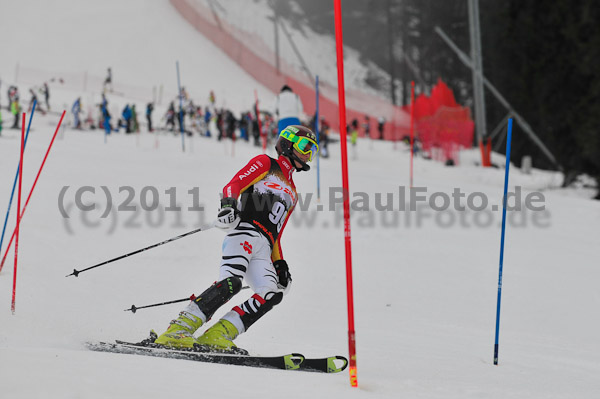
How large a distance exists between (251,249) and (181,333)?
0.84 metres

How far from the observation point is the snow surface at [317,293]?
3830mm

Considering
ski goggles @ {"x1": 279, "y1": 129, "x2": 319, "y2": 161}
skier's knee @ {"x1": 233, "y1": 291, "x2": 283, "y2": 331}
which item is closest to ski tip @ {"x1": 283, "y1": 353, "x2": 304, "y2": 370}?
skier's knee @ {"x1": 233, "y1": 291, "x2": 283, "y2": 331}

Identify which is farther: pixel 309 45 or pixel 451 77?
pixel 309 45

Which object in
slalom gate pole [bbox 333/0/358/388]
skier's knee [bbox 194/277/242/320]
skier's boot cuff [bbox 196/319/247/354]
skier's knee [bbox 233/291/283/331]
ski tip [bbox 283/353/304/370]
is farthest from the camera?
skier's knee [bbox 233/291/283/331]

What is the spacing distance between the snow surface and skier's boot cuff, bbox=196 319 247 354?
0.56 meters

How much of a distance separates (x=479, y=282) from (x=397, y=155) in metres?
18.5

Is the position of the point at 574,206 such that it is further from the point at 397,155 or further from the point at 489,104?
the point at 489,104

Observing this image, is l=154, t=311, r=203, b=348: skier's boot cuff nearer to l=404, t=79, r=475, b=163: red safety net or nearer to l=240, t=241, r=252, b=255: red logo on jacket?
l=240, t=241, r=252, b=255: red logo on jacket

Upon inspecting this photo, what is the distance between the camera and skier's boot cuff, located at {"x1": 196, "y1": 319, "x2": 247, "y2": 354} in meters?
4.66

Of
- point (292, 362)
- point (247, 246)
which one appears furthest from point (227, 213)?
point (292, 362)

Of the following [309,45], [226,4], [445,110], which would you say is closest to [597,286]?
[445,110]

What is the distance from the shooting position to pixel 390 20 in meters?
45.3

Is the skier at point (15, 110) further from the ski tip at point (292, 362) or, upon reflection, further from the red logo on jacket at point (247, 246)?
the ski tip at point (292, 362)

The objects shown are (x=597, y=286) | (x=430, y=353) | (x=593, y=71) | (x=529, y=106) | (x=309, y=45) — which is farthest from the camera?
(x=309, y=45)
